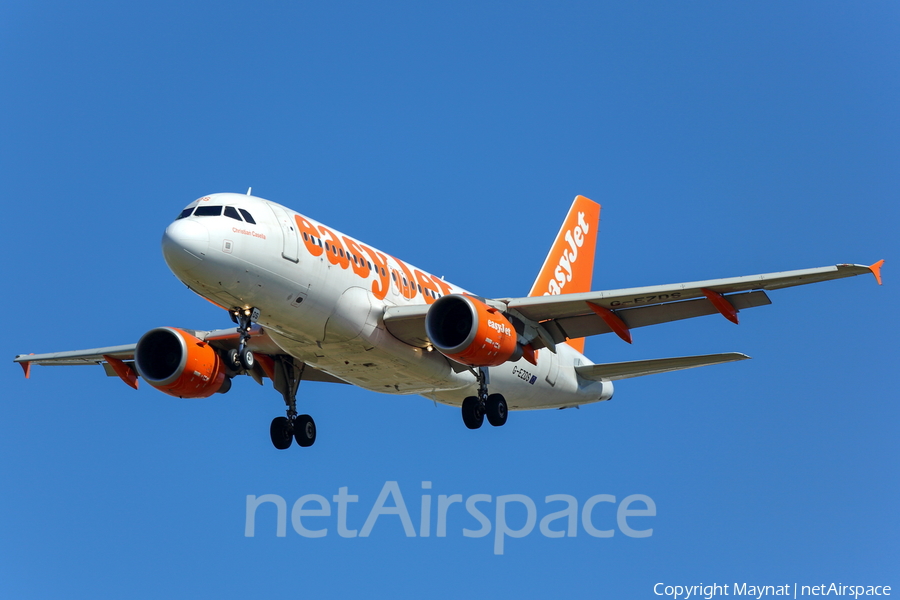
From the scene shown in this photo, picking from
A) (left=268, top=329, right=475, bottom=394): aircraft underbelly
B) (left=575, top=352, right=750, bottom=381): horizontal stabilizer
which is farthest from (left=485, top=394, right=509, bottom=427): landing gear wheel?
(left=575, top=352, right=750, bottom=381): horizontal stabilizer

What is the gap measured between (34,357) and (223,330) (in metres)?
7.57

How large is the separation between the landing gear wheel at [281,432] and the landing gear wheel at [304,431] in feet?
0.58

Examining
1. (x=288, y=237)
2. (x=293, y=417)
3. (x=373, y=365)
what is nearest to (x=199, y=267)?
(x=288, y=237)

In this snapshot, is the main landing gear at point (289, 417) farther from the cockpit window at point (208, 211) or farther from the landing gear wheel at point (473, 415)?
the cockpit window at point (208, 211)

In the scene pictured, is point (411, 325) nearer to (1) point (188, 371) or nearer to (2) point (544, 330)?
(2) point (544, 330)

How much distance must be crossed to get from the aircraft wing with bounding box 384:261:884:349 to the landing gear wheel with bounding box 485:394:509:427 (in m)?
2.03

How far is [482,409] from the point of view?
31.1m

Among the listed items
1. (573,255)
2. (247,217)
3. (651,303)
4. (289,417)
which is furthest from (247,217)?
(573,255)

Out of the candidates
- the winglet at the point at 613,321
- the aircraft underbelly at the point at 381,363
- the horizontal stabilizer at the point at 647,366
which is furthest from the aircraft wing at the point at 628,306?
the horizontal stabilizer at the point at 647,366

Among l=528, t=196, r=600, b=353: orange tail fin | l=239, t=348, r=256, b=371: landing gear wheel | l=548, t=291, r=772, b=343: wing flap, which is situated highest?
l=528, t=196, r=600, b=353: orange tail fin

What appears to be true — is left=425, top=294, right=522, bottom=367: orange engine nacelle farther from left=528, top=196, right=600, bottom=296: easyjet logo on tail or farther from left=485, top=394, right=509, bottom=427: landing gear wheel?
left=528, top=196, right=600, bottom=296: easyjet logo on tail

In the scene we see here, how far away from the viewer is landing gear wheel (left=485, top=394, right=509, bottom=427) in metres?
31.1

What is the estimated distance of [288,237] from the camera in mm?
26391

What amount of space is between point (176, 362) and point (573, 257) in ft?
55.5
